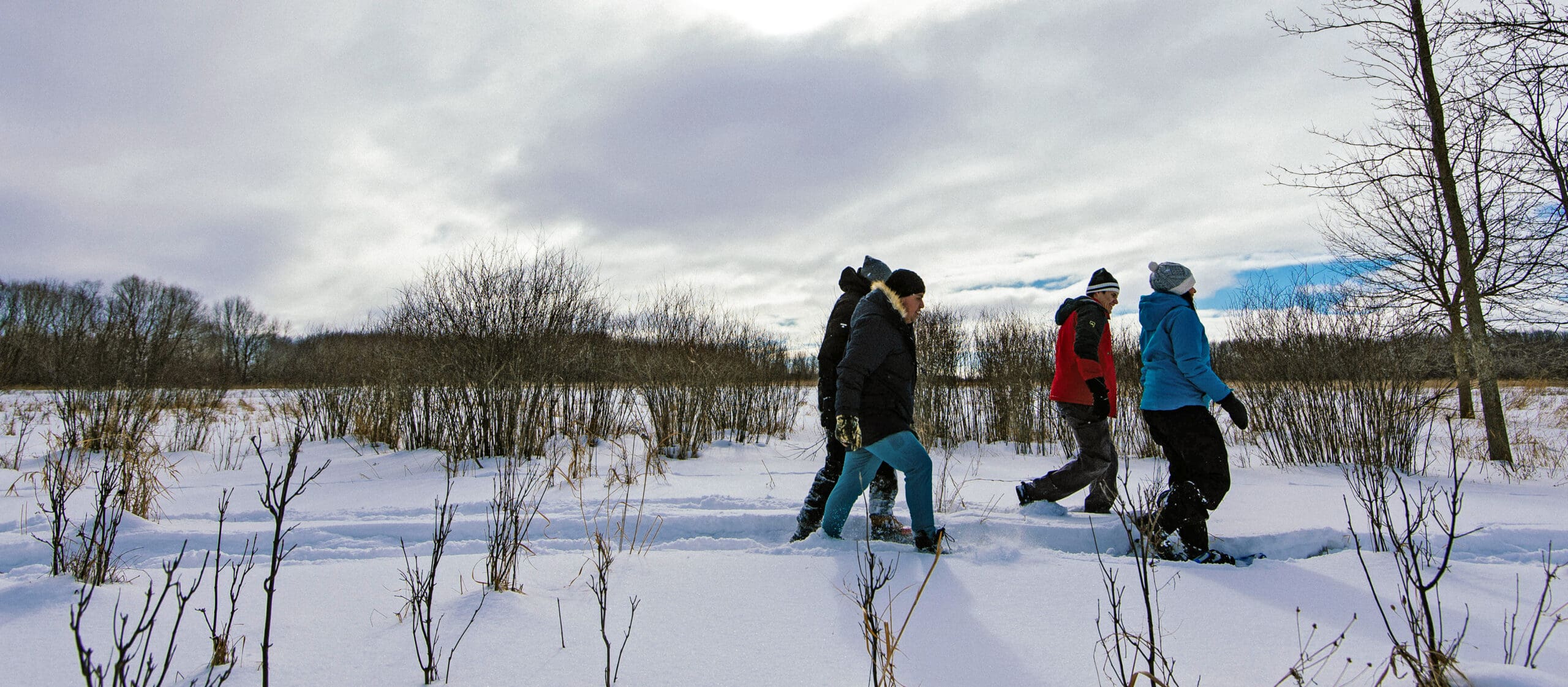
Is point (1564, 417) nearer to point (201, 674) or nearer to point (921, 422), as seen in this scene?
point (921, 422)

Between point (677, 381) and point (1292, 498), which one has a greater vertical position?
point (677, 381)

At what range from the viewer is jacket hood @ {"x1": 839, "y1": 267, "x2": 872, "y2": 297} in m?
4.01

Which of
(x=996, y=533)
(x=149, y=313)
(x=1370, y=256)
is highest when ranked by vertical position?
(x=1370, y=256)

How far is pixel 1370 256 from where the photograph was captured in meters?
9.30

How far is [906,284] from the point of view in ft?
11.1

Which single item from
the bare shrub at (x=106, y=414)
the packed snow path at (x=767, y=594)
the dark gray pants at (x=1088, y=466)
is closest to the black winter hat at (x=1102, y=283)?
the dark gray pants at (x=1088, y=466)

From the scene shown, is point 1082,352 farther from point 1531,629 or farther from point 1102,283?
point 1531,629

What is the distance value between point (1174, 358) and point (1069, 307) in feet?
3.74

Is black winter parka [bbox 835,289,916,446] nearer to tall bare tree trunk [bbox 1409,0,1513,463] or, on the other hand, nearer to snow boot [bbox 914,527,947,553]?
snow boot [bbox 914,527,947,553]

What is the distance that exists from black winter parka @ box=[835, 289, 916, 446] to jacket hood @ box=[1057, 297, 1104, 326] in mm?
1617

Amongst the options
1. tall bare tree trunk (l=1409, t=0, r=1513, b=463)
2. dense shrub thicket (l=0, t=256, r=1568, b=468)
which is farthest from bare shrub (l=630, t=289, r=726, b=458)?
tall bare tree trunk (l=1409, t=0, r=1513, b=463)

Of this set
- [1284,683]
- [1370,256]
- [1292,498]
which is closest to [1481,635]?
[1284,683]

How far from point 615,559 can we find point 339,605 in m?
1.13

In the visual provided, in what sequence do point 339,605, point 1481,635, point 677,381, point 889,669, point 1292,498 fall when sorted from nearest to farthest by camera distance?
A: point 889,669 → point 1481,635 → point 339,605 → point 1292,498 → point 677,381
